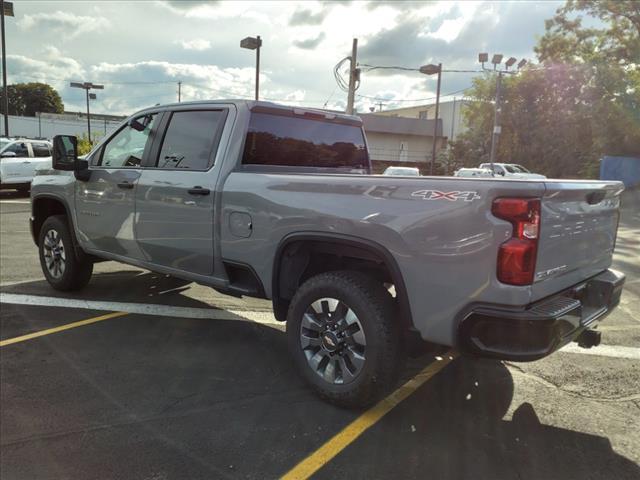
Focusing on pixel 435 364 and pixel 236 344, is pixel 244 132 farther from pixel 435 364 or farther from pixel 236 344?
pixel 435 364

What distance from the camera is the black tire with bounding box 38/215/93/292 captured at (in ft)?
18.6

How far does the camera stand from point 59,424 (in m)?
3.15

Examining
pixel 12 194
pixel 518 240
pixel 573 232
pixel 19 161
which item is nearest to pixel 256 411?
pixel 518 240

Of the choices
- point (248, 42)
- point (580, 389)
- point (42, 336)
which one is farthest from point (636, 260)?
point (248, 42)

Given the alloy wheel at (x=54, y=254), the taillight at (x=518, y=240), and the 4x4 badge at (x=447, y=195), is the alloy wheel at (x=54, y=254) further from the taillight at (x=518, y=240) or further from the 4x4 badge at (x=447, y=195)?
the taillight at (x=518, y=240)

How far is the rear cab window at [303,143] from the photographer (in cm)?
418

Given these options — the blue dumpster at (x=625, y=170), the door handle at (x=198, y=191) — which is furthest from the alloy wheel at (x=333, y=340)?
the blue dumpster at (x=625, y=170)

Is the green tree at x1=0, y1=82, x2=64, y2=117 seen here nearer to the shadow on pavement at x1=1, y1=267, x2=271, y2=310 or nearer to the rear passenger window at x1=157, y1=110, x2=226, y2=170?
the shadow on pavement at x1=1, y1=267, x2=271, y2=310

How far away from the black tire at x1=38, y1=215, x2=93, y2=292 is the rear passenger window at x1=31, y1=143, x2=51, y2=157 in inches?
515

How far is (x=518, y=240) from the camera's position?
262 centimetres

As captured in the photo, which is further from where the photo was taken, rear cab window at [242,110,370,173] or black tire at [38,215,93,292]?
black tire at [38,215,93,292]

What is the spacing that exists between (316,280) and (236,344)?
146 cm

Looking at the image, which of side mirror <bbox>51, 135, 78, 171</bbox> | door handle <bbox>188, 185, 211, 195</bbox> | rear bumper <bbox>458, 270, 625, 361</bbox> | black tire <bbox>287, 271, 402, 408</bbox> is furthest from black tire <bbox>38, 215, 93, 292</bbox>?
rear bumper <bbox>458, 270, 625, 361</bbox>

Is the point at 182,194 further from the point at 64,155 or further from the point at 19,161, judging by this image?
the point at 19,161
